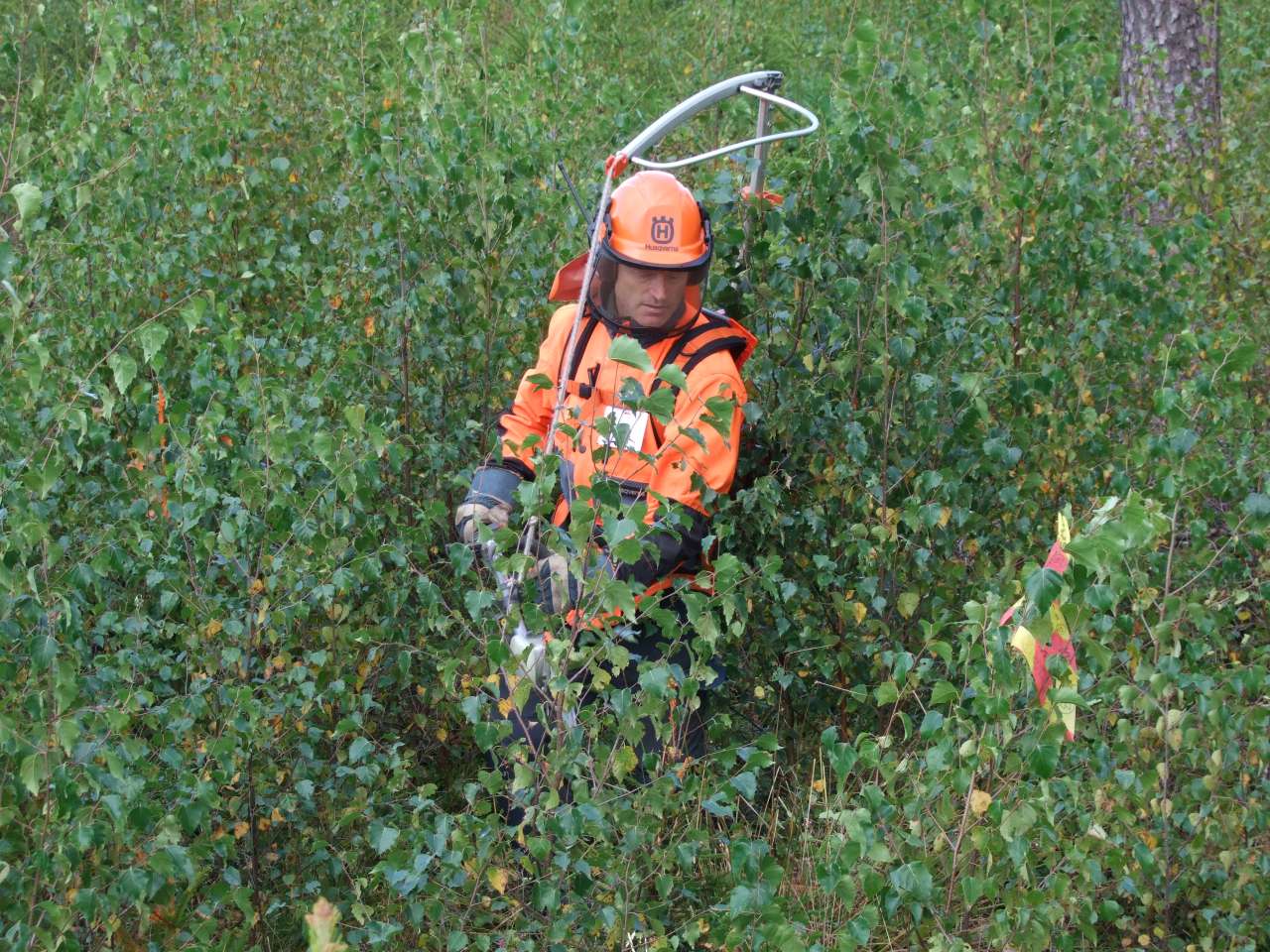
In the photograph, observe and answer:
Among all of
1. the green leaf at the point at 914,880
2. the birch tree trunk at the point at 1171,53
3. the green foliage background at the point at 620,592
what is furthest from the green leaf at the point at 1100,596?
the birch tree trunk at the point at 1171,53

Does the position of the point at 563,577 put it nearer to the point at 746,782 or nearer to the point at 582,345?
the point at 746,782

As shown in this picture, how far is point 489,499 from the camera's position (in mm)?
4277

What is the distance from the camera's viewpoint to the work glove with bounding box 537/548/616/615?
3.01 m

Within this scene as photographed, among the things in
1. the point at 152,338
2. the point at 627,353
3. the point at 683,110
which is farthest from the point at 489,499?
the point at 627,353

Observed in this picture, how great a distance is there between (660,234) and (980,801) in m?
1.91

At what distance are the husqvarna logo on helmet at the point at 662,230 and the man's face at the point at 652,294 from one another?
91 mm

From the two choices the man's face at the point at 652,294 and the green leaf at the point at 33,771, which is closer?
the green leaf at the point at 33,771

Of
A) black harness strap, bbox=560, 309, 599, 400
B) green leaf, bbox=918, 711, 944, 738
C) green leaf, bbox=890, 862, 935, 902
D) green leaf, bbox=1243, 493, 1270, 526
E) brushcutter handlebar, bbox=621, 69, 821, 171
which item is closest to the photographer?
green leaf, bbox=890, 862, 935, 902

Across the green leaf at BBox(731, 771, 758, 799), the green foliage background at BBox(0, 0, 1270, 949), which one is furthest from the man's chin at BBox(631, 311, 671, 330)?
the green leaf at BBox(731, 771, 758, 799)

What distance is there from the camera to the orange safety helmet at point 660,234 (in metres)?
4.10

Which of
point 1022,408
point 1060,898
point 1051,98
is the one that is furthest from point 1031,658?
point 1051,98

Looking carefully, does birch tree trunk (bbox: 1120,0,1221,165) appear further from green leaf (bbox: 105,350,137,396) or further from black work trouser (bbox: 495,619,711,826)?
green leaf (bbox: 105,350,137,396)

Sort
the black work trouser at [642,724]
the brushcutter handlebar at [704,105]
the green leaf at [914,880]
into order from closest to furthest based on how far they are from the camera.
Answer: the green leaf at [914,880] → the black work trouser at [642,724] → the brushcutter handlebar at [704,105]

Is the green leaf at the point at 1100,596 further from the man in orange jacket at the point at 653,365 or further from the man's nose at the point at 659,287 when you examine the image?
the man's nose at the point at 659,287
